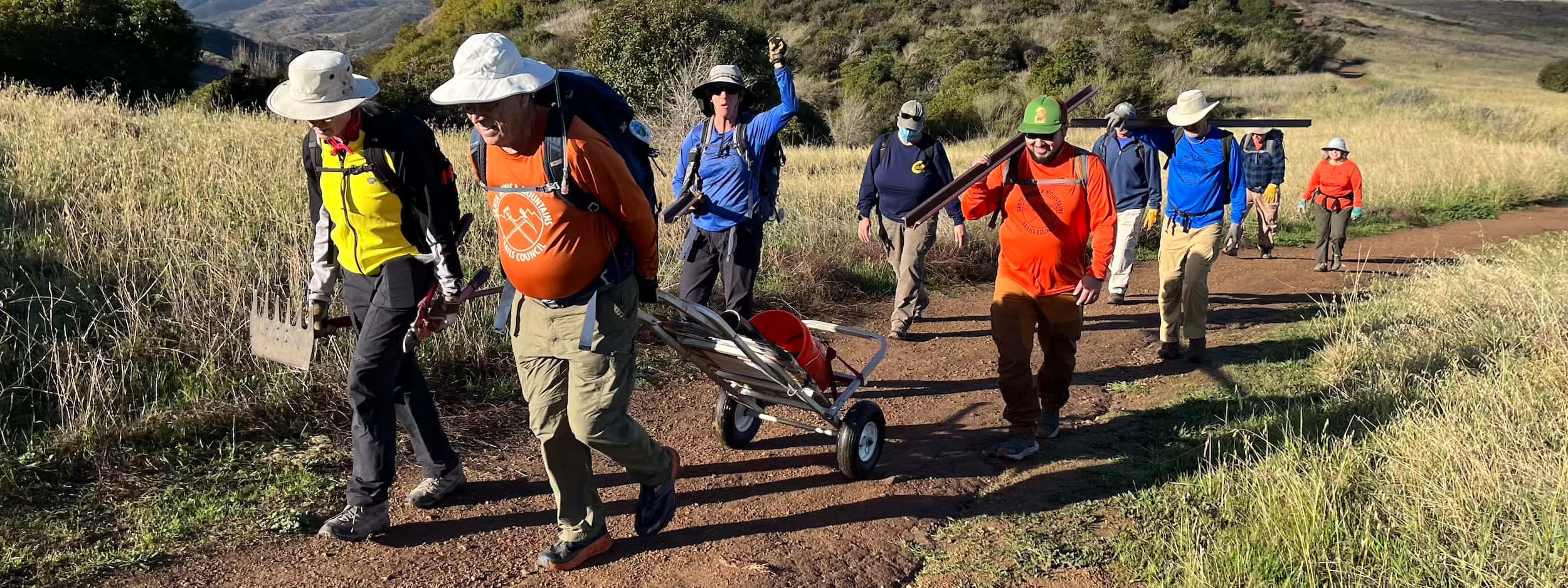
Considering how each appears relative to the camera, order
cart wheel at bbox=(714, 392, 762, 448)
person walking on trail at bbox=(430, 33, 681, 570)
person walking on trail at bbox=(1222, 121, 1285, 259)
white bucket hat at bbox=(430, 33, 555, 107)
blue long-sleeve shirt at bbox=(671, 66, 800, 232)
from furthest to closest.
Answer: person walking on trail at bbox=(1222, 121, 1285, 259), blue long-sleeve shirt at bbox=(671, 66, 800, 232), cart wheel at bbox=(714, 392, 762, 448), person walking on trail at bbox=(430, 33, 681, 570), white bucket hat at bbox=(430, 33, 555, 107)

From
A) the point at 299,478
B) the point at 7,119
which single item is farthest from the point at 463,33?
the point at 299,478

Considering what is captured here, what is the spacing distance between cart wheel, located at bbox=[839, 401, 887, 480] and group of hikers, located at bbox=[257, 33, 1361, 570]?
0.77 m

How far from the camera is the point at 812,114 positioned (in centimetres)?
2742

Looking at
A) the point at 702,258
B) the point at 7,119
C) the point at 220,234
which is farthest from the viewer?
the point at 7,119

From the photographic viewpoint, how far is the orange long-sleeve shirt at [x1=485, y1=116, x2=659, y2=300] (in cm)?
343

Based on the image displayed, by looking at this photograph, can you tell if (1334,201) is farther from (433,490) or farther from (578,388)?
(433,490)

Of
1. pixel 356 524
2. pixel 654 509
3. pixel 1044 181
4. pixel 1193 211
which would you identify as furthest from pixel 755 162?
pixel 1193 211

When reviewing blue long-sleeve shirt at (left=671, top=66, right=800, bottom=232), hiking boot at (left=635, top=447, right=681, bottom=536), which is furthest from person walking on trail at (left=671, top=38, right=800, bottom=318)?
hiking boot at (left=635, top=447, right=681, bottom=536)

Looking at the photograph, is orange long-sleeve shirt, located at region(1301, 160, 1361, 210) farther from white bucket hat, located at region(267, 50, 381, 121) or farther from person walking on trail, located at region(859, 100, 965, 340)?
white bucket hat, located at region(267, 50, 381, 121)

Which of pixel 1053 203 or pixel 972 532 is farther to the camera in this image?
pixel 1053 203

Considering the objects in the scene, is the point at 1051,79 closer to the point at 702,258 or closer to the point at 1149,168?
the point at 1149,168

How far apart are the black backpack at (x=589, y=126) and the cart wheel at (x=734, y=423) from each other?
5.13 ft

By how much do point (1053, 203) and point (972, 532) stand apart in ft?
5.68

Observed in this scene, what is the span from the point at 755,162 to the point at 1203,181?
350 cm
